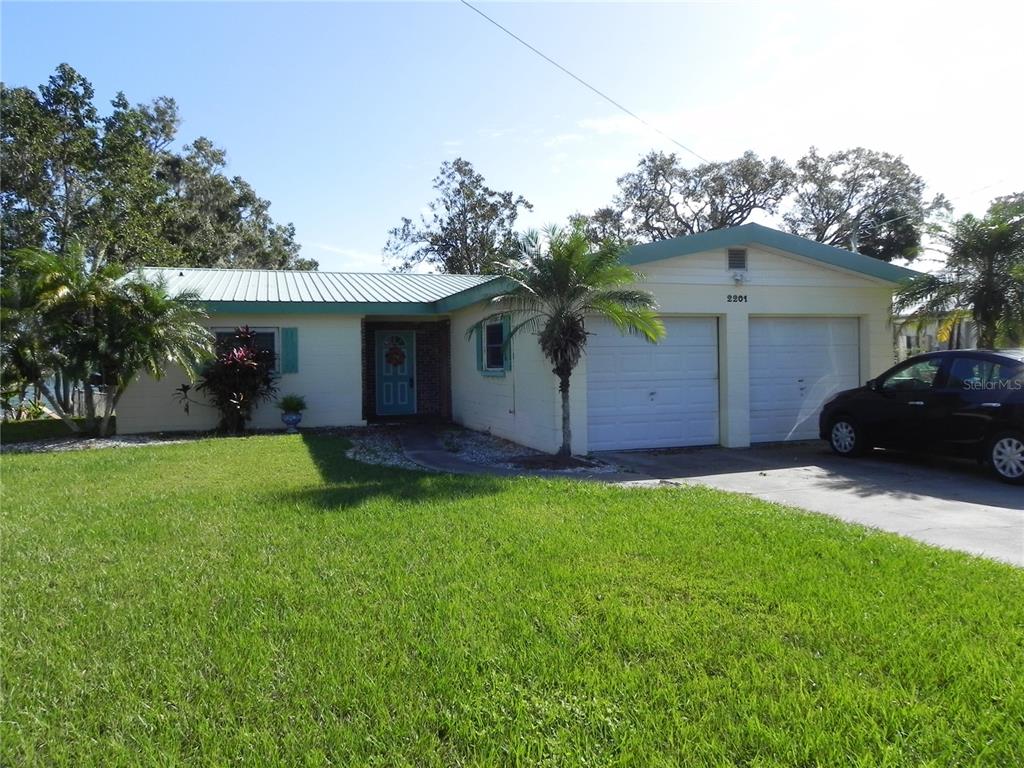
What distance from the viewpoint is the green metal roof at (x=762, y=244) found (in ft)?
34.5

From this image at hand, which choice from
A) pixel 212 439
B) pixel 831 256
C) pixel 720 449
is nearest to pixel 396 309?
pixel 212 439

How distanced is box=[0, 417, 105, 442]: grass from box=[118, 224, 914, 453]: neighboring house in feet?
4.89

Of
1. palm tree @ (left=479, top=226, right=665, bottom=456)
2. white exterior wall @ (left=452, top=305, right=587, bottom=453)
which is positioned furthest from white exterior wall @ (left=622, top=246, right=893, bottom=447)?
white exterior wall @ (left=452, top=305, right=587, bottom=453)

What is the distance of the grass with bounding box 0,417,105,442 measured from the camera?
45.5 ft

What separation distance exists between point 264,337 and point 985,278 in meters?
13.1

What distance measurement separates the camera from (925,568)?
4871 mm

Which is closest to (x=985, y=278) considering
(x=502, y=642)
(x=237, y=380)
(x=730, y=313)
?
(x=730, y=313)

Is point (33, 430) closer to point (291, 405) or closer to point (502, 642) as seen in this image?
point (291, 405)

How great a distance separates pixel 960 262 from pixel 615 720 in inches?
436

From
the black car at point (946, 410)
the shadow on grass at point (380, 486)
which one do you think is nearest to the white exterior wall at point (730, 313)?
the black car at point (946, 410)

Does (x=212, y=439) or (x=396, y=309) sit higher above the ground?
(x=396, y=309)

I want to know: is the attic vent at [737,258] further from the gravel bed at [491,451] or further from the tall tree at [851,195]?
the tall tree at [851,195]

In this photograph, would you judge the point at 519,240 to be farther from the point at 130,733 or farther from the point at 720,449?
the point at 130,733

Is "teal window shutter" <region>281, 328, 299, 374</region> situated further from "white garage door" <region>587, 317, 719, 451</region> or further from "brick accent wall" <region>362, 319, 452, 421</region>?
"white garage door" <region>587, 317, 719, 451</region>
